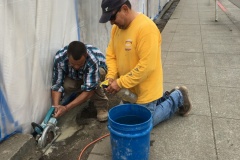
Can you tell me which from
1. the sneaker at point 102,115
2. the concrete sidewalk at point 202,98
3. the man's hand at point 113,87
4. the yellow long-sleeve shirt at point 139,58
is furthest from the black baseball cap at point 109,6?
the sneaker at point 102,115

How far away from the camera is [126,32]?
2.75 meters

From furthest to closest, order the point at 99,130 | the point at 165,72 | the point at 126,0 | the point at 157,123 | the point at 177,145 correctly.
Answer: the point at 165,72
the point at 99,130
the point at 157,123
the point at 177,145
the point at 126,0

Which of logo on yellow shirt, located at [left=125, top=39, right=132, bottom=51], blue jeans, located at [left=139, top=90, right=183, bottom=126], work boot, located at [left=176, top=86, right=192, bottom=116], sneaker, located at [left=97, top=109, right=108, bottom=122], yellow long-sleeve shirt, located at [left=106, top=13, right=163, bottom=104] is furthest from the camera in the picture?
sneaker, located at [left=97, top=109, right=108, bottom=122]

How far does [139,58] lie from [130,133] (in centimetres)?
82

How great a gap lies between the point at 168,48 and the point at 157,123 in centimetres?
384

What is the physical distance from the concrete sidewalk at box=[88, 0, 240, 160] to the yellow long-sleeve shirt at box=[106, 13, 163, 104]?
0.63 metres

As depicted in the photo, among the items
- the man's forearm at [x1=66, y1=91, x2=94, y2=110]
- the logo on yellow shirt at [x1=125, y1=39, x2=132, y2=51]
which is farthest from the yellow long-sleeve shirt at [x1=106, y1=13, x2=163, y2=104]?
the man's forearm at [x1=66, y1=91, x2=94, y2=110]

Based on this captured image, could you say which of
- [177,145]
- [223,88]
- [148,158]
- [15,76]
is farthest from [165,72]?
Result: [15,76]

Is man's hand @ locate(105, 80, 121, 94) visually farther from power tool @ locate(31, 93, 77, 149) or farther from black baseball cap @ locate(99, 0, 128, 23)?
power tool @ locate(31, 93, 77, 149)

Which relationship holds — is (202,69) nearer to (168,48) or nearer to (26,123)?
(168,48)

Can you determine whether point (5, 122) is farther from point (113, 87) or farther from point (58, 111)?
point (113, 87)

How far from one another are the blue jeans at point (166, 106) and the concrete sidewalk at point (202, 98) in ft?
0.49

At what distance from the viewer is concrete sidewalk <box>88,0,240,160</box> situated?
2973mm

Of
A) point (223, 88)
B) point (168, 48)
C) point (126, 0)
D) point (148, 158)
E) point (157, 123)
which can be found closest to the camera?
point (126, 0)
